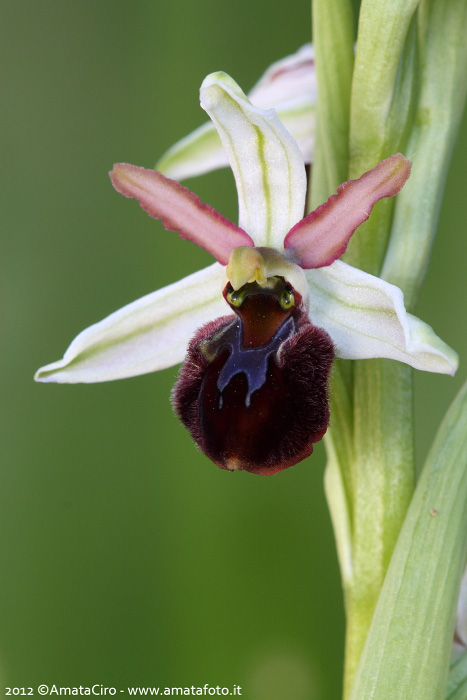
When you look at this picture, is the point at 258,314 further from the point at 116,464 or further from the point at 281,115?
the point at 116,464

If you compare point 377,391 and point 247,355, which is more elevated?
point 247,355

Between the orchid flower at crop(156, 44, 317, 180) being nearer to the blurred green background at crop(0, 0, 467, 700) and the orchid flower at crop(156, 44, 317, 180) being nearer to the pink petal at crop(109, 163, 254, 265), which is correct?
the pink petal at crop(109, 163, 254, 265)

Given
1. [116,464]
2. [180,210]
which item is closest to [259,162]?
[180,210]

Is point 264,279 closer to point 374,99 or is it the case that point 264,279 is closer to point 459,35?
point 374,99

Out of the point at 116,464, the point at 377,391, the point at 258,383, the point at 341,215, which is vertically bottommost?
the point at 116,464

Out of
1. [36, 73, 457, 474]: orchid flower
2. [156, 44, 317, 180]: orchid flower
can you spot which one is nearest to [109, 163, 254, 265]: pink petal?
[36, 73, 457, 474]: orchid flower

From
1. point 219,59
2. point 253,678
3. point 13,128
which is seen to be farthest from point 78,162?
point 253,678

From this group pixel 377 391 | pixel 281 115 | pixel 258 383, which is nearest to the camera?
pixel 258 383
